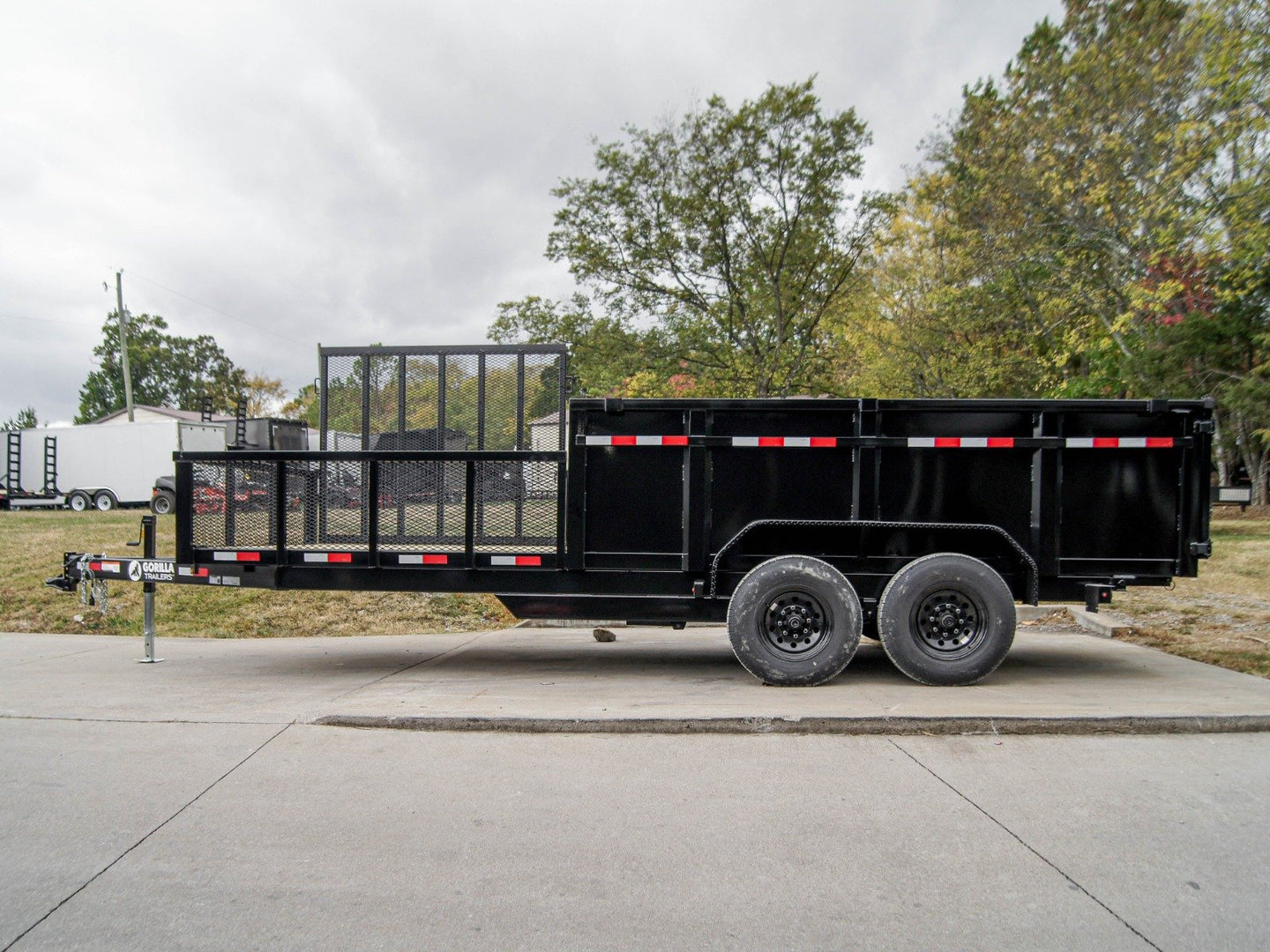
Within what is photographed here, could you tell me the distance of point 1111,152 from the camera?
17547 millimetres

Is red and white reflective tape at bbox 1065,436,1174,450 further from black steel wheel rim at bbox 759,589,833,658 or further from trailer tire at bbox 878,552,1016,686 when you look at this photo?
black steel wheel rim at bbox 759,589,833,658

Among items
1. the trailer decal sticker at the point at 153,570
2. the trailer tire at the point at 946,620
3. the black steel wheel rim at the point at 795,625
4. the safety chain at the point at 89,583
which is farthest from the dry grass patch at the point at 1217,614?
the safety chain at the point at 89,583

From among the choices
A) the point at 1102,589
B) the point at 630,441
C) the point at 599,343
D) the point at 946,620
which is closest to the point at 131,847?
the point at 630,441

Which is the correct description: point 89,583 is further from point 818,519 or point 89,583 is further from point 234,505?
point 818,519

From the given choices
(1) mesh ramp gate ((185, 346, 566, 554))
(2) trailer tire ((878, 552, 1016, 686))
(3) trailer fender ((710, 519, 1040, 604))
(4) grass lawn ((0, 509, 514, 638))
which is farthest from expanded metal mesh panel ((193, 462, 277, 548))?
(2) trailer tire ((878, 552, 1016, 686))

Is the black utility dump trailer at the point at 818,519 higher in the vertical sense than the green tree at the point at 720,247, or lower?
lower

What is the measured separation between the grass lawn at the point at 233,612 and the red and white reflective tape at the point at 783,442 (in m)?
5.39

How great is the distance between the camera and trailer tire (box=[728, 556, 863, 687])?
245 inches

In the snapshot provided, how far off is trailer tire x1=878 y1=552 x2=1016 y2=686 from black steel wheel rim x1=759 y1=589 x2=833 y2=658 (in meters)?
0.47

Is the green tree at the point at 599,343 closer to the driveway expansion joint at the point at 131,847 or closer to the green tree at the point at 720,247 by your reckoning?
the green tree at the point at 720,247

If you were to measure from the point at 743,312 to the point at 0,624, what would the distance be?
1466 cm

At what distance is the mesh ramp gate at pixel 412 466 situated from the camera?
6.77m

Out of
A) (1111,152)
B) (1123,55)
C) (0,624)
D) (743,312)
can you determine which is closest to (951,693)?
(0,624)

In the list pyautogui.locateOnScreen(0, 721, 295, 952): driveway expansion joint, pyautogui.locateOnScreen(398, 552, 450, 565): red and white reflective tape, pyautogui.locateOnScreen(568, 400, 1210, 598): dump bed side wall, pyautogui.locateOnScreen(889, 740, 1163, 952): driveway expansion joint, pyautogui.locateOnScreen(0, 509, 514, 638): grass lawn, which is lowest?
pyautogui.locateOnScreen(0, 509, 514, 638): grass lawn
